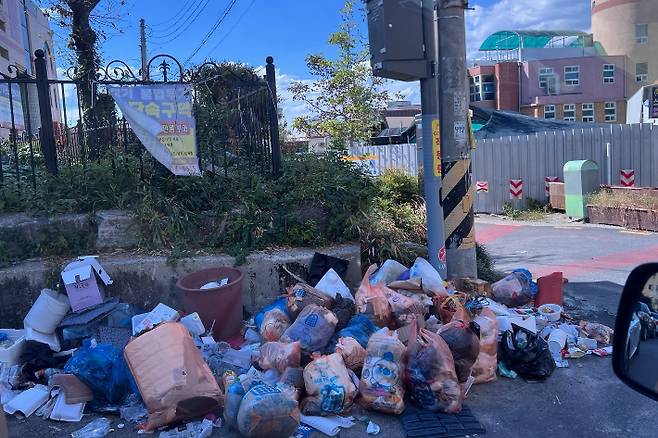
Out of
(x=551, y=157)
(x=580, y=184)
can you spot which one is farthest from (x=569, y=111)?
(x=580, y=184)

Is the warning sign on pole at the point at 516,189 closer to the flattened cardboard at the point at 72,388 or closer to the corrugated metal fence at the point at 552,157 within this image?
the corrugated metal fence at the point at 552,157

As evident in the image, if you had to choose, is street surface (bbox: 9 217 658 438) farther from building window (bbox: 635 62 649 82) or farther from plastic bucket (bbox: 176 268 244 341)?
building window (bbox: 635 62 649 82)

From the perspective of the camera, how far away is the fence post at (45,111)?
6012 mm

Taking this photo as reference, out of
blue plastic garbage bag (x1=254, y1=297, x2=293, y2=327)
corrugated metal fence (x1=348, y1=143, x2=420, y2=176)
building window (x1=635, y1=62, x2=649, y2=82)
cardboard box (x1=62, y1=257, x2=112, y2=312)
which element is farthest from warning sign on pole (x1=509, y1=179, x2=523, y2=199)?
building window (x1=635, y1=62, x2=649, y2=82)

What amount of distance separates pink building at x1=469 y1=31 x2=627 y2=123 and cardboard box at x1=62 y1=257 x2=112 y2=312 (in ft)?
144

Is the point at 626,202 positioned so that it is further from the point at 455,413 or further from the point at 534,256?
the point at 455,413

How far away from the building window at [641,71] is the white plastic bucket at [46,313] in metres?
56.2

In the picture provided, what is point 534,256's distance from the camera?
913 cm

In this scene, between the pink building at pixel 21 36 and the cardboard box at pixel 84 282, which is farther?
the pink building at pixel 21 36

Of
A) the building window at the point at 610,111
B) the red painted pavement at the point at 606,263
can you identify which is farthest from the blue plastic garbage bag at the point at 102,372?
the building window at the point at 610,111

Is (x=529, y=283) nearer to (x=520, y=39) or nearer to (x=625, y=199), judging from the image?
(x=625, y=199)

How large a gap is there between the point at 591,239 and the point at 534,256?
83.5 inches

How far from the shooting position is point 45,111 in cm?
614

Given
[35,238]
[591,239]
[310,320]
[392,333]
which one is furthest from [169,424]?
[591,239]
